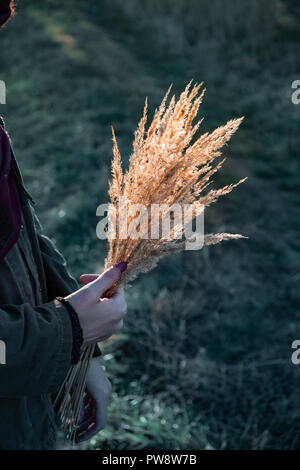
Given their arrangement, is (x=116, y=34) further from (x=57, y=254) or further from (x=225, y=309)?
(x=57, y=254)

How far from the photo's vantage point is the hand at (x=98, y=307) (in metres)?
1.38

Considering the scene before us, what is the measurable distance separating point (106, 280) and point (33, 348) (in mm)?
279

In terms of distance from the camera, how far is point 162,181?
4.76ft

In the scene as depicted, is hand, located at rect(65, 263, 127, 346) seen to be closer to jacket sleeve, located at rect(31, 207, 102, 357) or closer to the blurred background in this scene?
jacket sleeve, located at rect(31, 207, 102, 357)

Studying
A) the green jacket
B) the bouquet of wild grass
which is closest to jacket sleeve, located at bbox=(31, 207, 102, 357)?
the green jacket

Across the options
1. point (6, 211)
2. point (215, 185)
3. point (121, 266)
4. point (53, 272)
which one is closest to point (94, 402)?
point (53, 272)

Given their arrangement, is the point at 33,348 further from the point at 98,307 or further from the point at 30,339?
the point at 98,307

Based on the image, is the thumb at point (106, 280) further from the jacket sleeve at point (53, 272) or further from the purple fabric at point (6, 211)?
the jacket sleeve at point (53, 272)

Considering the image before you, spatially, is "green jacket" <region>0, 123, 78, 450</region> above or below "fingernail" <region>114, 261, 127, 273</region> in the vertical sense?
below

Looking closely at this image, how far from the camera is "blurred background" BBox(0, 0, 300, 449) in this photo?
10.1ft

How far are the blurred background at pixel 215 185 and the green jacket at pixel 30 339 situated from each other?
130 cm

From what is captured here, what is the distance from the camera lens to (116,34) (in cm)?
959

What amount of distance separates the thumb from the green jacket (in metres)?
0.10
